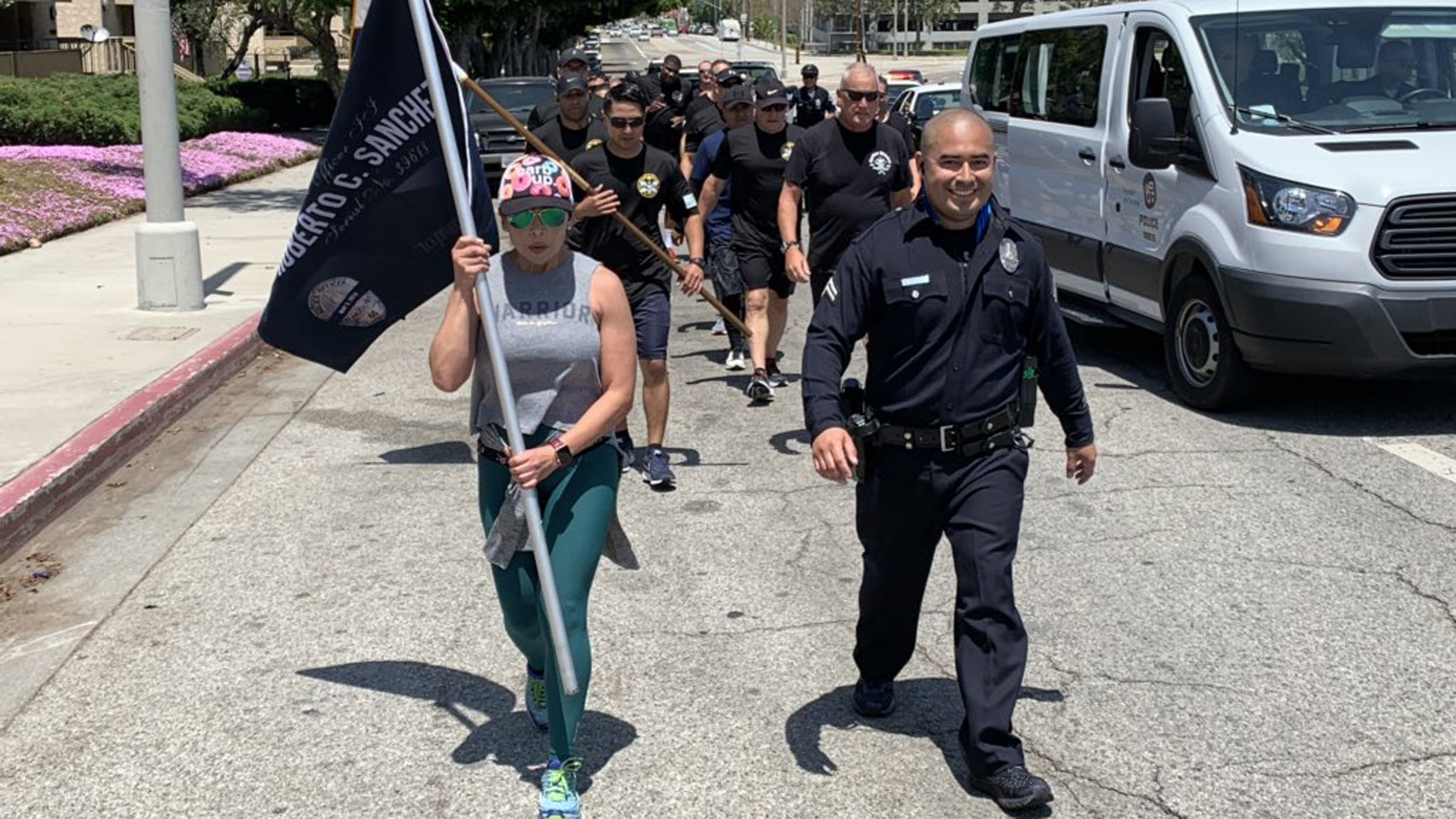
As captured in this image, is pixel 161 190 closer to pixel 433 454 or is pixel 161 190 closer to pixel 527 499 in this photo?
pixel 433 454

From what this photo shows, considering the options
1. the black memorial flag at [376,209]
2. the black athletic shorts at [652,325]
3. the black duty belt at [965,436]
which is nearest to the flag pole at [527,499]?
the black memorial flag at [376,209]

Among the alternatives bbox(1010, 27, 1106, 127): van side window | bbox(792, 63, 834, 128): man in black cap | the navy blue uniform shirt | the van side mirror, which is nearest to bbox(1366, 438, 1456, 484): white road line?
the van side mirror

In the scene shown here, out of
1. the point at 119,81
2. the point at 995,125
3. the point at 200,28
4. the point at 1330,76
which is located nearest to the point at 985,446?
the point at 1330,76

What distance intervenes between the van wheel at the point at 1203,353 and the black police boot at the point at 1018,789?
4.96 m

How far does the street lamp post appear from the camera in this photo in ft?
41.9

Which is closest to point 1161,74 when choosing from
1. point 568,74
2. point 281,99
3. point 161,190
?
point 568,74

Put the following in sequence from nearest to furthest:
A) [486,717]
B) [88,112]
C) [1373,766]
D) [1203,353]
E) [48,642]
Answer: [1373,766], [486,717], [48,642], [1203,353], [88,112]

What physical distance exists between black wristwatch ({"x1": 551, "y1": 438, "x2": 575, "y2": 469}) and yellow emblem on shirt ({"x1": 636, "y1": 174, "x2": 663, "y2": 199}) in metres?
4.05

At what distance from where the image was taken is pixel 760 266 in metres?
9.47

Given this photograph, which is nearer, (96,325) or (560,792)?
(560,792)

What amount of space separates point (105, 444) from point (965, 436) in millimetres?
5513

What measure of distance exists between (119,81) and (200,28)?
20.8 metres

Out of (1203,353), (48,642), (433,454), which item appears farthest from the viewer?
(1203,353)

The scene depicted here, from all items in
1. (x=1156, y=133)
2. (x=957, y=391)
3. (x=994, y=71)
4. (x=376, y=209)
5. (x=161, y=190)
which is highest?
(x=994, y=71)
